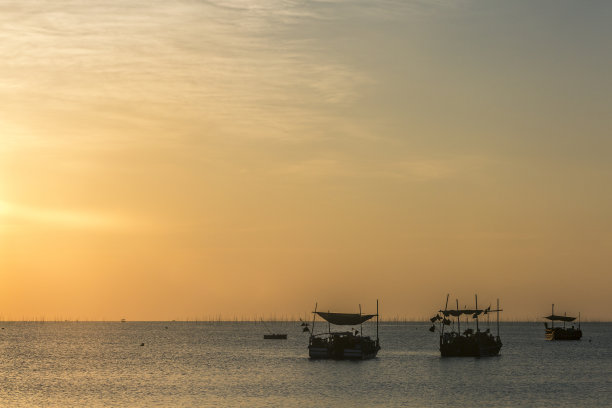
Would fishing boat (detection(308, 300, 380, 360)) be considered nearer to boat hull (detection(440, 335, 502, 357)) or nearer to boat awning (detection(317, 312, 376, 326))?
boat awning (detection(317, 312, 376, 326))

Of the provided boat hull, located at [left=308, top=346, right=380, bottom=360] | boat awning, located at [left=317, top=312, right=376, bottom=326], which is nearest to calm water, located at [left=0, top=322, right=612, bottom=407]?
boat hull, located at [left=308, top=346, right=380, bottom=360]

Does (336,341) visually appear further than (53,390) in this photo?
Yes

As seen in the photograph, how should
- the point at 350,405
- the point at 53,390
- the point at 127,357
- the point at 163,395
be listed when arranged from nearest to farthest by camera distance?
the point at 350,405
the point at 163,395
the point at 53,390
the point at 127,357

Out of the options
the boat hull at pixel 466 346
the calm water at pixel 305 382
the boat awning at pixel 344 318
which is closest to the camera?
the calm water at pixel 305 382

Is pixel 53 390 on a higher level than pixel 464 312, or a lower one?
lower

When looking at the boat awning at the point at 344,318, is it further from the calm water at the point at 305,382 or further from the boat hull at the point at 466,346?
the boat hull at the point at 466,346

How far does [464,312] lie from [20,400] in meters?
78.1

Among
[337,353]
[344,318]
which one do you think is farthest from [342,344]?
[344,318]

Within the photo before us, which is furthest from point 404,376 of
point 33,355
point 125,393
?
point 33,355

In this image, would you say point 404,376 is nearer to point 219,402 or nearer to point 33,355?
point 219,402

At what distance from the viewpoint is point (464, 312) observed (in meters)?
150

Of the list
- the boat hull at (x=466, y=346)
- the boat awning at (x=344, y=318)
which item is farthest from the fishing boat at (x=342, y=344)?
the boat hull at (x=466, y=346)

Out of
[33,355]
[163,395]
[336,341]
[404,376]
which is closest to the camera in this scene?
[163,395]

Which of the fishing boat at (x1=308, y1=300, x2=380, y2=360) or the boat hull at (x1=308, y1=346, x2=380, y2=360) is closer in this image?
the fishing boat at (x1=308, y1=300, x2=380, y2=360)
